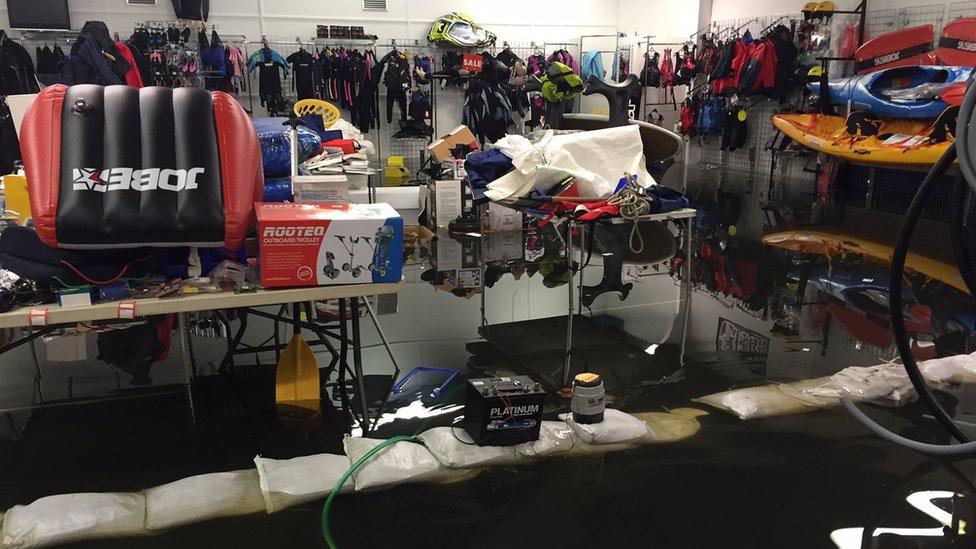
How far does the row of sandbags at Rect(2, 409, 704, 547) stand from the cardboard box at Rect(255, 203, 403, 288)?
1.96 feet

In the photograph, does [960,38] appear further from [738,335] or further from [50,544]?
[50,544]

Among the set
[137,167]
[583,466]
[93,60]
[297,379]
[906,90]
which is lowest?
[583,466]

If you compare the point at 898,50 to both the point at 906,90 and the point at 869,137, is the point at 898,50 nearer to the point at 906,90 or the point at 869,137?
the point at 906,90

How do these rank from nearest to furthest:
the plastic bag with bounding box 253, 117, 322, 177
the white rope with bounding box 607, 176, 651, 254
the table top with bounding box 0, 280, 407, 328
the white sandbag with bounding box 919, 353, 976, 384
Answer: the table top with bounding box 0, 280, 407, 328
the white sandbag with bounding box 919, 353, 976, 384
the plastic bag with bounding box 253, 117, 322, 177
the white rope with bounding box 607, 176, 651, 254

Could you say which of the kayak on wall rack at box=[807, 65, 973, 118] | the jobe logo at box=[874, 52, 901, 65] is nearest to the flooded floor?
the kayak on wall rack at box=[807, 65, 973, 118]

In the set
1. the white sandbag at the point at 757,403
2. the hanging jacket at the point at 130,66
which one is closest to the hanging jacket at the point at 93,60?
the hanging jacket at the point at 130,66

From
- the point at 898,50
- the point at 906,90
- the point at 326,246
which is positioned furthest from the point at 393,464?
the point at 898,50

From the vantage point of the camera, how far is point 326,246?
238 centimetres

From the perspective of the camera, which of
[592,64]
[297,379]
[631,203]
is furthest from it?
[592,64]

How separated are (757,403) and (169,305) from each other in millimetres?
2271

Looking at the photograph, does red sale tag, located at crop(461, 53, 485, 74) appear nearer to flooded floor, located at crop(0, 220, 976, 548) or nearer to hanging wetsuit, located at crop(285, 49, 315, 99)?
hanging wetsuit, located at crop(285, 49, 315, 99)

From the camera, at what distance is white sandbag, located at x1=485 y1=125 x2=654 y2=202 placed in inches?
168

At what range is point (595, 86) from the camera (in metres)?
5.45

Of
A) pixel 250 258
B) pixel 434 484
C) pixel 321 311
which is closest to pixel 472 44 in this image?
pixel 321 311
